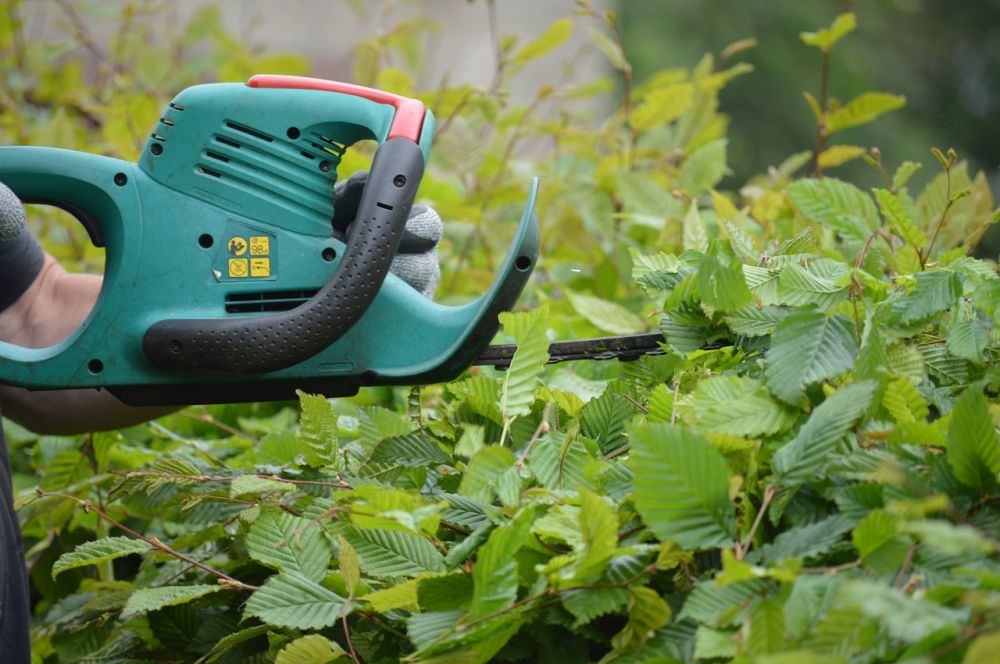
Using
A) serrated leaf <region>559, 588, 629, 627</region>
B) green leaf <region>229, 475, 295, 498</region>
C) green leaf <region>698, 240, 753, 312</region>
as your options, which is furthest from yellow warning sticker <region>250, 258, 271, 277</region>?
serrated leaf <region>559, 588, 629, 627</region>

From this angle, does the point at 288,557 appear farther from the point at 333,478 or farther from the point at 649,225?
the point at 649,225

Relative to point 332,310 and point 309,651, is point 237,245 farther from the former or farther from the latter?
point 309,651

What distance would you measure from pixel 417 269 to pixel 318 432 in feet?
1.33

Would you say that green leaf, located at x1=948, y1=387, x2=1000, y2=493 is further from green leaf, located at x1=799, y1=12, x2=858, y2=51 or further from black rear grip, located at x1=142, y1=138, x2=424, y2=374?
green leaf, located at x1=799, y1=12, x2=858, y2=51

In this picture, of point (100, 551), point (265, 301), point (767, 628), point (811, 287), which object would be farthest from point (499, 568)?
point (265, 301)

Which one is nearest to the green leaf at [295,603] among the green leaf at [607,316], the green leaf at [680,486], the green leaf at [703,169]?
the green leaf at [680,486]

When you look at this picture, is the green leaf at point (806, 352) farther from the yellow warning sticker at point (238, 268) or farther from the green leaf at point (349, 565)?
the yellow warning sticker at point (238, 268)

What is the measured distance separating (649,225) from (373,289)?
3.03 feet

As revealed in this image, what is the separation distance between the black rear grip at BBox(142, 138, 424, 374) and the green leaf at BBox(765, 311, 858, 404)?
1.84ft

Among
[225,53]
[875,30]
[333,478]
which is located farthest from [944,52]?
[333,478]

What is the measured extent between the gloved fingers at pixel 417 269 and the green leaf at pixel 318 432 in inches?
14.4

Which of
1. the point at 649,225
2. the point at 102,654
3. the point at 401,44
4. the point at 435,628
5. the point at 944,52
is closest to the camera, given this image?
the point at 435,628

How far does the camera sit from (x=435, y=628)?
0.97 metres

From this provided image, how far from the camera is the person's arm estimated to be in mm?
1712
